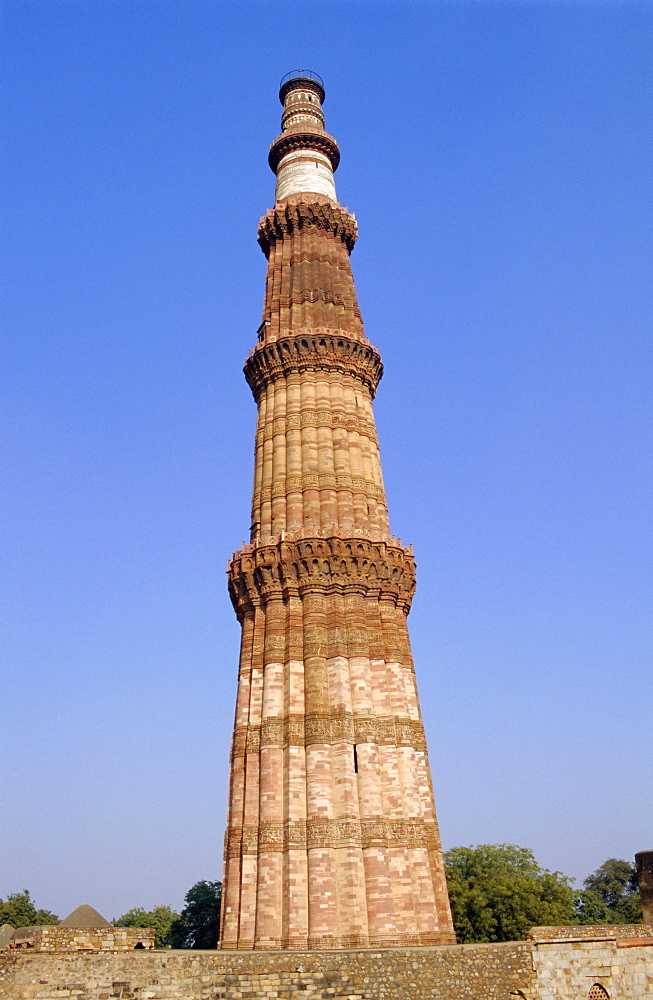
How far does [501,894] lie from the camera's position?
35.5 metres

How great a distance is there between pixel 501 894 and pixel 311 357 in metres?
25.1

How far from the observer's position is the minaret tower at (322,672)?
67.6 ft

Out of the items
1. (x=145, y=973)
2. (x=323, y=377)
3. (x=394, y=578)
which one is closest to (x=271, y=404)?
(x=323, y=377)

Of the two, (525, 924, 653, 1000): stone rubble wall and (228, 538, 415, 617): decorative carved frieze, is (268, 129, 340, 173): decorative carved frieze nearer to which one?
Answer: (228, 538, 415, 617): decorative carved frieze

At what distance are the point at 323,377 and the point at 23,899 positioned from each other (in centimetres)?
4846

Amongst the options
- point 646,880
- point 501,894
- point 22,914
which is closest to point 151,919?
point 22,914

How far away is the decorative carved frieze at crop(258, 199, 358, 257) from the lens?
35.1 metres

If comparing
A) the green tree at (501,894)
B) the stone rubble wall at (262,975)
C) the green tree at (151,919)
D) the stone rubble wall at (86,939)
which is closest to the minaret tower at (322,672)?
the stone rubble wall at (86,939)

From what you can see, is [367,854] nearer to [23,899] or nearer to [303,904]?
[303,904]

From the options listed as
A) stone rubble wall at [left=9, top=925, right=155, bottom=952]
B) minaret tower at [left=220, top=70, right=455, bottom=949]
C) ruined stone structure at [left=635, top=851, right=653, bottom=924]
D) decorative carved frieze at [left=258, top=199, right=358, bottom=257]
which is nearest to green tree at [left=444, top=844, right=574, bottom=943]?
ruined stone structure at [left=635, top=851, right=653, bottom=924]

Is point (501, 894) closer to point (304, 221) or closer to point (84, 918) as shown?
point (84, 918)

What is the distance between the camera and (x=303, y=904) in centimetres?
2031

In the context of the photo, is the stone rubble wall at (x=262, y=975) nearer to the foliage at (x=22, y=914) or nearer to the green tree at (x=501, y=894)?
the green tree at (x=501, y=894)

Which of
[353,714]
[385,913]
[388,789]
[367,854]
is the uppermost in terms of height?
[353,714]
